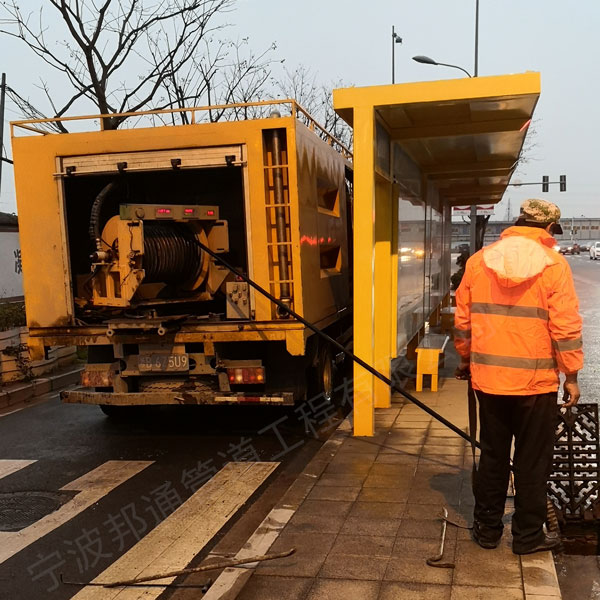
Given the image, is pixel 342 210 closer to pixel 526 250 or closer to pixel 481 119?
pixel 481 119

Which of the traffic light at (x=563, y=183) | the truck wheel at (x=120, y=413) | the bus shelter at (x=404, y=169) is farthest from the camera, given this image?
the traffic light at (x=563, y=183)

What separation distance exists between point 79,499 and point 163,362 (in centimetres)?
161

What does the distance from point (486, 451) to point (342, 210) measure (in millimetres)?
5669

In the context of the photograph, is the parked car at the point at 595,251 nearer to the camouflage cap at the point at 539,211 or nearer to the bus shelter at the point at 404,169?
the bus shelter at the point at 404,169

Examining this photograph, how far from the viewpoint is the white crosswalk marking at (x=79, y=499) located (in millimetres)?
4727

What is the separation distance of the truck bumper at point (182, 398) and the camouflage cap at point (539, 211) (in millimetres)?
3393

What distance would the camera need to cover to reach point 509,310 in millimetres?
3670

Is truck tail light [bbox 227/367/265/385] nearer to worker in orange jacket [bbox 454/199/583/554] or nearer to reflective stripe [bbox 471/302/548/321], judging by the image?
worker in orange jacket [bbox 454/199/583/554]

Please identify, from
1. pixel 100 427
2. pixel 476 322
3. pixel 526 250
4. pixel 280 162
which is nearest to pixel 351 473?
pixel 476 322

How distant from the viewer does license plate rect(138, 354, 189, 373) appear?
666 cm

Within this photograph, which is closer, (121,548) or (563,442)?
(563,442)

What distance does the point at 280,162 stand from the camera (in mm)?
6301

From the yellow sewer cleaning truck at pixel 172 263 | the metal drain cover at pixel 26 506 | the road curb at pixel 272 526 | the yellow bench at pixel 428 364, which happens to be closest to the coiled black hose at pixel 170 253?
the yellow sewer cleaning truck at pixel 172 263

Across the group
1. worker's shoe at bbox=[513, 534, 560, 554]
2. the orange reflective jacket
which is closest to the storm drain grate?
worker's shoe at bbox=[513, 534, 560, 554]
